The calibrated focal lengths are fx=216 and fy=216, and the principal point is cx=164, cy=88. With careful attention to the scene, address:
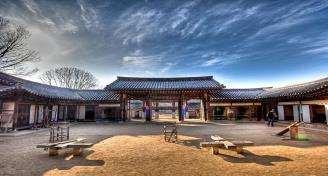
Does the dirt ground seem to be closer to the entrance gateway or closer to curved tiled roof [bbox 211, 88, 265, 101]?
the entrance gateway

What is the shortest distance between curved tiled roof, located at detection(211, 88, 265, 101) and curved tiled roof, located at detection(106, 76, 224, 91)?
184 cm

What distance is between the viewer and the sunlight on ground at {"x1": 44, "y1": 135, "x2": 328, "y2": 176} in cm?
609

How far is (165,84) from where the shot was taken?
94.5 ft

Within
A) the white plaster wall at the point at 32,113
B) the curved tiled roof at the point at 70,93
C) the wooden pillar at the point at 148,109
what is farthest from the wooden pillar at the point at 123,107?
the white plaster wall at the point at 32,113

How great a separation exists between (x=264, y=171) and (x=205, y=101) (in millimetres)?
21057

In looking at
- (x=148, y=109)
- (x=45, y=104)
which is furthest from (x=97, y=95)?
(x=45, y=104)

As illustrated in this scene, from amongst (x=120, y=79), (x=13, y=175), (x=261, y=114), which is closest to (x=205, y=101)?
(x=261, y=114)

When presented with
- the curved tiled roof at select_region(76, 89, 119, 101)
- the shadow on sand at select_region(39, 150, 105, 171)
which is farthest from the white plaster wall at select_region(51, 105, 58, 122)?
the shadow on sand at select_region(39, 150, 105, 171)

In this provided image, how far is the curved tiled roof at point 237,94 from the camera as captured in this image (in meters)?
27.6

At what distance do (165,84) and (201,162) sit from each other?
71.7 feet

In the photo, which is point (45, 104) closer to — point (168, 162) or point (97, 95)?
point (97, 95)

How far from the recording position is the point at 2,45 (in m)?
16.2

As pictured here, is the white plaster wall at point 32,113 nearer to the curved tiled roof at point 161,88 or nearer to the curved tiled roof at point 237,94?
the curved tiled roof at point 161,88

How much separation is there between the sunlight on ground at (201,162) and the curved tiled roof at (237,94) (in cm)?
1839
